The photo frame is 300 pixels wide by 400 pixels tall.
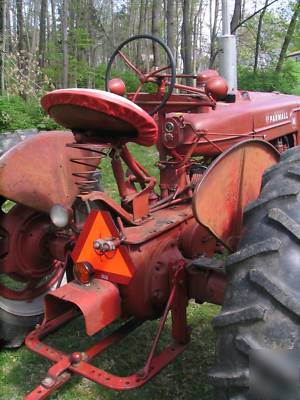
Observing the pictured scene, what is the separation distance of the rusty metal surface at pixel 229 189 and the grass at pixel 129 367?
3.62 feet

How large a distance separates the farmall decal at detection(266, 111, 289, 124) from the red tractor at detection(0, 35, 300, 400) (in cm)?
3

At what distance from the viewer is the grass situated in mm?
2900

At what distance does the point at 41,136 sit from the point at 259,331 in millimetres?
2044

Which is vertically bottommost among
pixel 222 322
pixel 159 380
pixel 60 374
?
pixel 159 380

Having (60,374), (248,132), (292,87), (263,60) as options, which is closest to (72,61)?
(263,60)

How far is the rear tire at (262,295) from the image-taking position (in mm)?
1607

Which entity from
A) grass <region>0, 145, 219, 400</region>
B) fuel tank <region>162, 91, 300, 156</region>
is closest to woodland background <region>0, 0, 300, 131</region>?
fuel tank <region>162, 91, 300, 156</region>

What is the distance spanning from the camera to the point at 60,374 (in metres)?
2.39

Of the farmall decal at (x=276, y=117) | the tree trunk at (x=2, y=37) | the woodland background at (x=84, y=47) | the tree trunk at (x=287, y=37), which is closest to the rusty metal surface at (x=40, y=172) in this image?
the farmall decal at (x=276, y=117)

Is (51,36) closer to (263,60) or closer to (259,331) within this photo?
(263,60)

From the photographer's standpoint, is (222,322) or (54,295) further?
(54,295)

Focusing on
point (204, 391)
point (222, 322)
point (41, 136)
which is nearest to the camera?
point (222, 322)

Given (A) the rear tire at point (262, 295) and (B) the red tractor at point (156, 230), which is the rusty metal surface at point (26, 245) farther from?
(A) the rear tire at point (262, 295)

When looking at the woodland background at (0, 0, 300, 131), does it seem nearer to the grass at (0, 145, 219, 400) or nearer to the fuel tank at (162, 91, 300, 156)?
the fuel tank at (162, 91, 300, 156)
